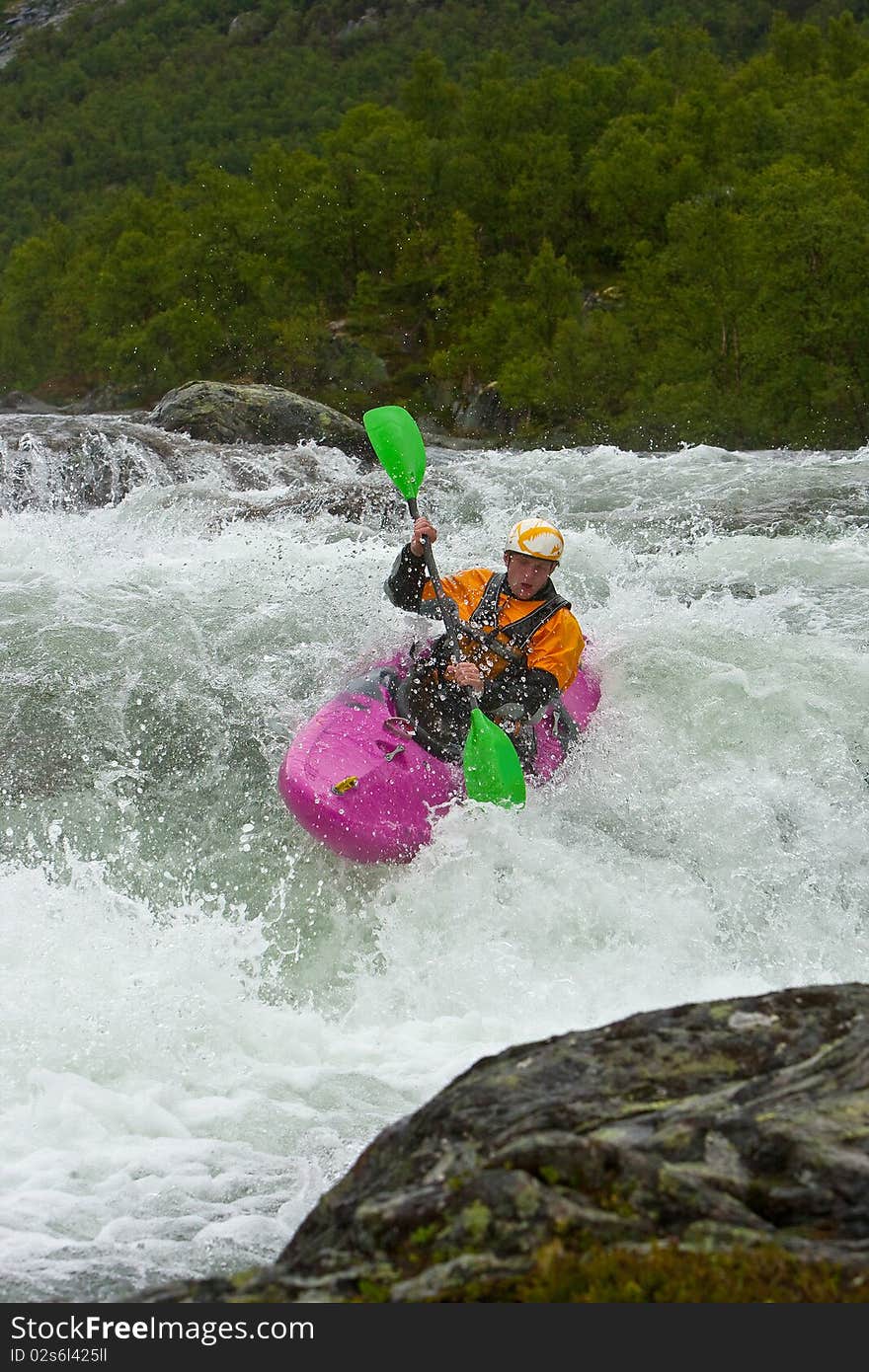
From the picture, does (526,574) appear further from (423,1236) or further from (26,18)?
(26,18)

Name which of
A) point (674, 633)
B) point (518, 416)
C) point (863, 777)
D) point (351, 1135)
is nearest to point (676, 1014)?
point (351, 1135)

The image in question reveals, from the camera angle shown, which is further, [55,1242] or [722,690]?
[722,690]

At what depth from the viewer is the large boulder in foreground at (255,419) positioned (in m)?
15.7

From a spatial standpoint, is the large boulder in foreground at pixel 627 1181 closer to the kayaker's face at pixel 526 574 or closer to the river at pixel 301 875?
the river at pixel 301 875

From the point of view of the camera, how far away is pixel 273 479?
13352 mm

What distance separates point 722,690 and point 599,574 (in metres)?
2.58

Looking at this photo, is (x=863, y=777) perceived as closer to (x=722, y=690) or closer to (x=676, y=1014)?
(x=722, y=690)

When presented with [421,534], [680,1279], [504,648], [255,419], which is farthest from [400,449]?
[255,419]

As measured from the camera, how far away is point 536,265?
22047 mm

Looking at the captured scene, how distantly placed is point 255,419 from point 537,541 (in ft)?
36.0

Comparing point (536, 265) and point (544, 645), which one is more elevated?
point (536, 265)

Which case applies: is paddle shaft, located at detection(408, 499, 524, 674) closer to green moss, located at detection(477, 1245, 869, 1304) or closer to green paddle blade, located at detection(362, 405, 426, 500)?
green paddle blade, located at detection(362, 405, 426, 500)

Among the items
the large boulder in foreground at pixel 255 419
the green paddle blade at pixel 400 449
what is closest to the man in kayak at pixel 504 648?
the green paddle blade at pixel 400 449

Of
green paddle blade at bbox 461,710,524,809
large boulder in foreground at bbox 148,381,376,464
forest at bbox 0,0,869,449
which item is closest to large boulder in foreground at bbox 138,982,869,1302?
green paddle blade at bbox 461,710,524,809
